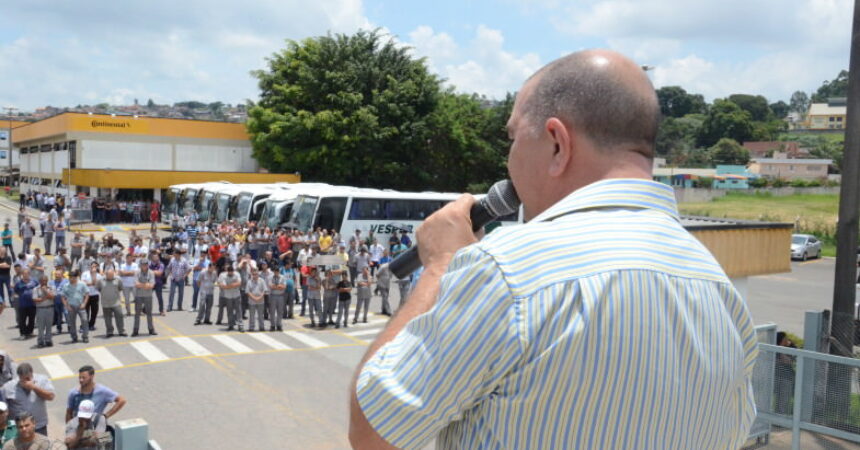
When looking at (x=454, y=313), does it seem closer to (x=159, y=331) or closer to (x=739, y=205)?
(x=159, y=331)

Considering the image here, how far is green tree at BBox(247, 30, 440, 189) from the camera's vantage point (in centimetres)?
4609

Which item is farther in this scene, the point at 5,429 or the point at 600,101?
the point at 5,429

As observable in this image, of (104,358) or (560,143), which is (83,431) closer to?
(104,358)

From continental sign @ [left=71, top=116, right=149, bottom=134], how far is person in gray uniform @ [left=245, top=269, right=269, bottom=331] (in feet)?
115

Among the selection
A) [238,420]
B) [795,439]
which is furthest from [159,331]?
[795,439]

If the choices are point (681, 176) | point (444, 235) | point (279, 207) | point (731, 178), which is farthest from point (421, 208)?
point (731, 178)

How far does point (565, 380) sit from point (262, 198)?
34.1 meters

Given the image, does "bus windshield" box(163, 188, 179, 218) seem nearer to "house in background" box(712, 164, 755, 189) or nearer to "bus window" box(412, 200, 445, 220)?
"bus window" box(412, 200, 445, 220)

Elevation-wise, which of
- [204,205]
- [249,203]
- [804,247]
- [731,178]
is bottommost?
[804,247]

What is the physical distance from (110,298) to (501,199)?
16574 millimetres

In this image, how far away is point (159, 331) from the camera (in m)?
17.6

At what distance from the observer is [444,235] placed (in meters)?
1.72

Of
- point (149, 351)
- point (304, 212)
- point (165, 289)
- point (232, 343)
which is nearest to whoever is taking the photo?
point (149, 351)

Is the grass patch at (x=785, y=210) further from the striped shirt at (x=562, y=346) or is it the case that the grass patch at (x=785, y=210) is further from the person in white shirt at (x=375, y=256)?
the striped shirt at (x=562, y=346)
